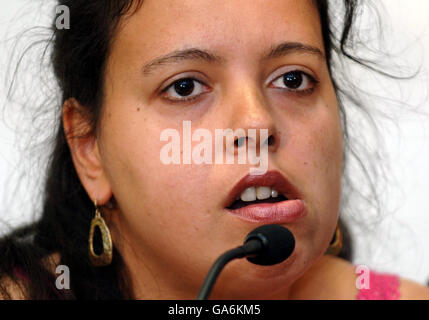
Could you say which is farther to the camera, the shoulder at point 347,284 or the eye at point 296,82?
the shoulder at point 347,284

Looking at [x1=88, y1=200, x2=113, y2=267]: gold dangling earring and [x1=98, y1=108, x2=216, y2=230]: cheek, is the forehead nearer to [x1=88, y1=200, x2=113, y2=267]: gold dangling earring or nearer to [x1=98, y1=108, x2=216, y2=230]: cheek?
[x1=98, y1=108, x2=216, y2=230]: cheek

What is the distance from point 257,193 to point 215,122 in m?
0.14

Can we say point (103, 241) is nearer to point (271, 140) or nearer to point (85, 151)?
point (85, 151)

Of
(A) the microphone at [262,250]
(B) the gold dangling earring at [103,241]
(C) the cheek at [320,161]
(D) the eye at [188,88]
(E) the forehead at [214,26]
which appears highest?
(E) the forehead at [214,26]

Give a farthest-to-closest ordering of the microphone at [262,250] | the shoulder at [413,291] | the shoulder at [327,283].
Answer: the shoulder at [413,291], the shoulder at [327,283], the microphone at [262,250]

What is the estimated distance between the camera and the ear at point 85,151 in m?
1.27

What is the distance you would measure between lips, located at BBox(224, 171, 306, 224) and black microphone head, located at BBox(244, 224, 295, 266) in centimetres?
13

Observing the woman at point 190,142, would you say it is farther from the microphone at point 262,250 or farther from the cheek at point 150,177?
the microphone at point 262,250

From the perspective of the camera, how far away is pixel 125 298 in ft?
4.30

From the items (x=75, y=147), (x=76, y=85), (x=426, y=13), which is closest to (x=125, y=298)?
(x=75, y=147)

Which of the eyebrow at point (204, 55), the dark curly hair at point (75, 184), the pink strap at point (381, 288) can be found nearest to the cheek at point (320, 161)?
the eyebrow at point (204, 55)

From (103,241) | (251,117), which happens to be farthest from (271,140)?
(103,241)

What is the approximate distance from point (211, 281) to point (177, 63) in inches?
16.9

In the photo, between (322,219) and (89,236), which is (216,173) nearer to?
(322,219)
